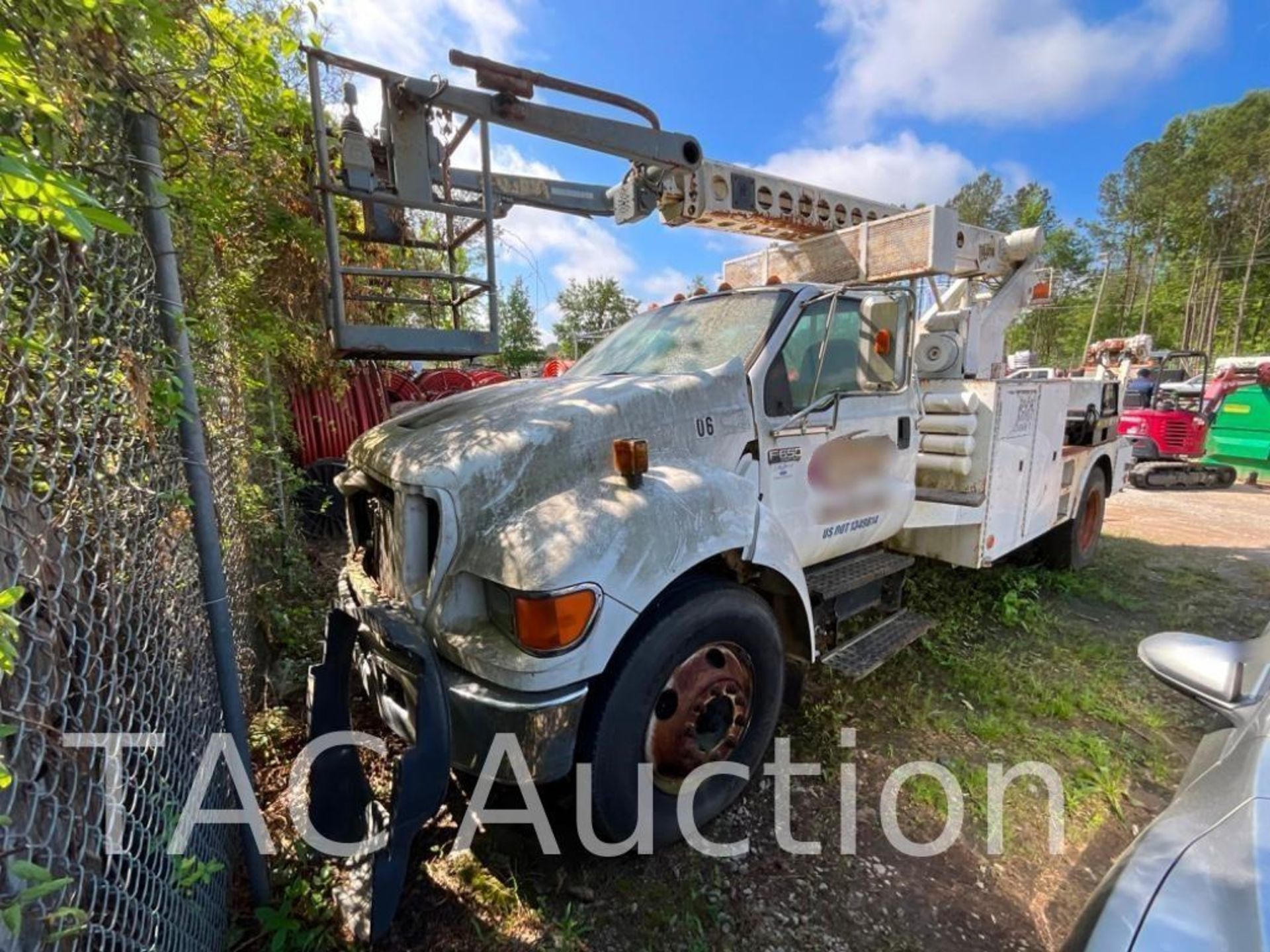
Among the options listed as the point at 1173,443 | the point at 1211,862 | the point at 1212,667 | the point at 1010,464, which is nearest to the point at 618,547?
the point at 1211,862

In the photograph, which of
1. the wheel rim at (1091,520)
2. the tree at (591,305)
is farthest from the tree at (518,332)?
the wheel rim at (1091,520)

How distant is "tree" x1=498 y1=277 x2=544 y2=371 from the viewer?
29.3m

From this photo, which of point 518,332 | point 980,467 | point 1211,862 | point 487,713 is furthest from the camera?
point 518,332

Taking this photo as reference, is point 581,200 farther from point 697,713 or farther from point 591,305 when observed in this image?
point 591,305

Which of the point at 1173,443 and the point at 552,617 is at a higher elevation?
the point at 552,617

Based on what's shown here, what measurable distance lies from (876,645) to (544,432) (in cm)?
229

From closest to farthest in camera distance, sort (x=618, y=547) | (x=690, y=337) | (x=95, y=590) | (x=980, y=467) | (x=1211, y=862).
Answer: (x=1211, y=862)
(x=95, y=590)
(x=618, y=547)
(x=690, y=337)
(x=980, y=467)

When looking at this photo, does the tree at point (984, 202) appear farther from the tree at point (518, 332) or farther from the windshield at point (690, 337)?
the windshield at point (690, 337)

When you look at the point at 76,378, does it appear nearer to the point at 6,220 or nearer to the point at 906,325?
the point at 6,220

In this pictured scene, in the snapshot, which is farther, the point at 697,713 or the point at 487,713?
the point at 697,713

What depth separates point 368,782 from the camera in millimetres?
2186

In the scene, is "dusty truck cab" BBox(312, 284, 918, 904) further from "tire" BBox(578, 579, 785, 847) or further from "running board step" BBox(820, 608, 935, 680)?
"running board step" BBox(820, 608, 935, 680)

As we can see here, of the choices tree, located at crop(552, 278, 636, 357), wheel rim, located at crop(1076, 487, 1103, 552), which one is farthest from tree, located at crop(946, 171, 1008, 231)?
wheel rim, located at crop(1076, 487, 1103, 552)

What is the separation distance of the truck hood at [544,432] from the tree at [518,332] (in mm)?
25018
